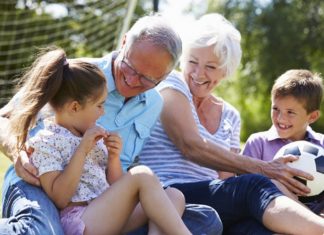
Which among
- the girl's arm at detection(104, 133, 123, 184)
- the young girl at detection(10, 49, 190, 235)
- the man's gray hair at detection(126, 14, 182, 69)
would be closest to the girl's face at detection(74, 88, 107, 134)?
the young girl at detection(10, 49, 190, 235)

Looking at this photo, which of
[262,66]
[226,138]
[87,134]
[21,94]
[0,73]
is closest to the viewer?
[87,134]

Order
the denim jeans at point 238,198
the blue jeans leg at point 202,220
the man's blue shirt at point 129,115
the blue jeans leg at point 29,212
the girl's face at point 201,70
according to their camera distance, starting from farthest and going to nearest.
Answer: the girl's face at point 201,70
the man's blue shirt at point 129,115
the denim jeans at point 238,198
the blue jeans leg at point 202,220
the blue jeans leg at point 29,212

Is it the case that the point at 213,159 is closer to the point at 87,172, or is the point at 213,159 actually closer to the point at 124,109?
the point at 124,109

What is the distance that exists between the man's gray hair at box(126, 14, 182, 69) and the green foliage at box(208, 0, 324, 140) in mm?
21269

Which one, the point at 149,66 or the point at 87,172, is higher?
the point at 149,66

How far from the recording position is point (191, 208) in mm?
2834

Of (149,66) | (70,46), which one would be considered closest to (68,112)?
(149,66)

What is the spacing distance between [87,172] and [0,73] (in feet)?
25.6

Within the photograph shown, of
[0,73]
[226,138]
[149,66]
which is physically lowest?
[0,73]

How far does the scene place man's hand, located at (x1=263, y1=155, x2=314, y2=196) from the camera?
311cm

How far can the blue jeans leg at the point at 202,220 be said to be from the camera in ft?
9.08

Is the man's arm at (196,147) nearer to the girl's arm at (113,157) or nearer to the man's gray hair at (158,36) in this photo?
the man's gray hair at (158,36)

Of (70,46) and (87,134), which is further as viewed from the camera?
(70,46)

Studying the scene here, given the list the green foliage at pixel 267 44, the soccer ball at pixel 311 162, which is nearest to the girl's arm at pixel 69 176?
the soccer ball at pixel 311 162
